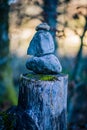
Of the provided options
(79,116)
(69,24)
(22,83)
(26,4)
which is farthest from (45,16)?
(79,116)

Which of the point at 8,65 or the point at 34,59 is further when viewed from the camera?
the point at 8,65

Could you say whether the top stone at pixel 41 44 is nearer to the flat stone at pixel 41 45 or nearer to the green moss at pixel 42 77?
the flat stone at pixel 41 45

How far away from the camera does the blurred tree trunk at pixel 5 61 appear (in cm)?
664

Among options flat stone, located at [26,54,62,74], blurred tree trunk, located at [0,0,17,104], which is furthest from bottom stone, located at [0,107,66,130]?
blurred tree trunk, located at [0,0,17,104]

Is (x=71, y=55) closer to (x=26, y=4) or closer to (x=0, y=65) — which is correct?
(x=0, y=65)

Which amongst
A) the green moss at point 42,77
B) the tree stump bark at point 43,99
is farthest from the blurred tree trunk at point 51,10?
the tree stump bark at point 43,99

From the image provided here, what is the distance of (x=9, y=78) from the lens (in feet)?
25.4

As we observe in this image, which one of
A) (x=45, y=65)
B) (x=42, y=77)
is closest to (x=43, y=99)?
(x=42, y=77)

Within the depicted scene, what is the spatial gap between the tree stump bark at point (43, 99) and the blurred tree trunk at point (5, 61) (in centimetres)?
265

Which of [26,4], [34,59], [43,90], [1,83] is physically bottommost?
[1,83]

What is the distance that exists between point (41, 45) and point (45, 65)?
9.0 inches

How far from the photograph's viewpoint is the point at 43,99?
144 inches

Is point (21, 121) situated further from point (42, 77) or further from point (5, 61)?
point (5, 61)

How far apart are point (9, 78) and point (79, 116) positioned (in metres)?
2.07
